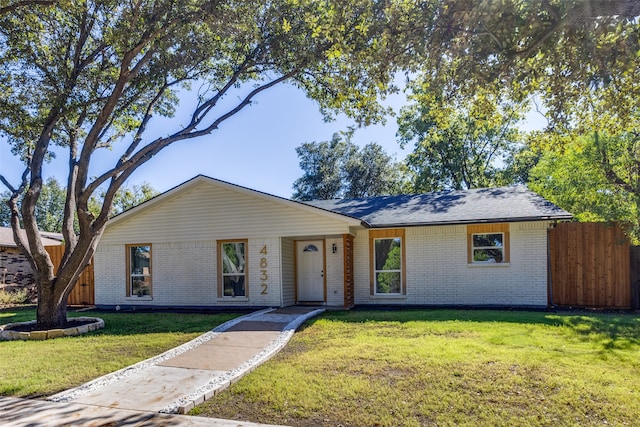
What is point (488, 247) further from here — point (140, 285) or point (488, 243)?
point (140, 285)

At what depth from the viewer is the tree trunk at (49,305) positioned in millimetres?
10062

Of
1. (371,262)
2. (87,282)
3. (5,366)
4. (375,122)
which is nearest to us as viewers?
(5,366)

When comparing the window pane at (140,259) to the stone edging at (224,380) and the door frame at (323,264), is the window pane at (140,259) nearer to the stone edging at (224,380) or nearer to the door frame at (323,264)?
the door frame at (323,264)

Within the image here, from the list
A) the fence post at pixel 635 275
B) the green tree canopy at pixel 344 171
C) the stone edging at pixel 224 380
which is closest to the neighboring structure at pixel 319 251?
the fence post at pixel 635 275

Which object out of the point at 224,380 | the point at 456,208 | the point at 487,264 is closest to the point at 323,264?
the point at 456,208

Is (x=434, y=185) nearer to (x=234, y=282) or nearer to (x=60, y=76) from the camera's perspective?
(x=234, y=282)

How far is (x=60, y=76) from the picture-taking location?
9945 millimetres

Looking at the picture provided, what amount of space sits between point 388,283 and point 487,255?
10.2 feet

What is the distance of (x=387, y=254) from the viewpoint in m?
13.5

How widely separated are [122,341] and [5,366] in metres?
2.01

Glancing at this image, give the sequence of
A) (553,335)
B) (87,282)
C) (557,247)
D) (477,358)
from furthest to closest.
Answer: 1. (87,282)
2. (557,247)
3. (553,335)
4. (477,358)

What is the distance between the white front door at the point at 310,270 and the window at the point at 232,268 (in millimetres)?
1828

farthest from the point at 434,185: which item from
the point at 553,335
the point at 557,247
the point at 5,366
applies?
the point at 5,366

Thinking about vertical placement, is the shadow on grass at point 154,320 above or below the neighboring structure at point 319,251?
below
